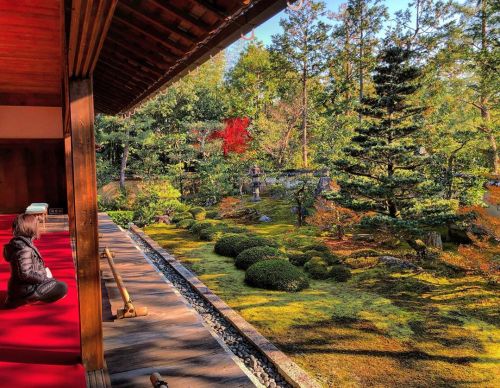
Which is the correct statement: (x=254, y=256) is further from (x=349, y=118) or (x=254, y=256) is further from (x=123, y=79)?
(x=349, y=118)

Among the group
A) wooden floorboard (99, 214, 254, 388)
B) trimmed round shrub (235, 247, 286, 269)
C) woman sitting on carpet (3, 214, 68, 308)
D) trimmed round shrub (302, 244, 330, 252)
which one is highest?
woman sitting on carpet (3, 214, 68, 308)

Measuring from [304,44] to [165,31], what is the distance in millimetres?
21196

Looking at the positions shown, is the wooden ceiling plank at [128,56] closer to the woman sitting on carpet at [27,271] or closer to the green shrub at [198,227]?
the woman sitting on carpet at [27,271]

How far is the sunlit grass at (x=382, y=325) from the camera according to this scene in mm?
4480

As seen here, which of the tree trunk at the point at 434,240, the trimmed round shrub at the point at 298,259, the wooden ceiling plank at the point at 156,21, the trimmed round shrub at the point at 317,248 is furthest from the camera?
the trimmed round shrub at the point at 317,248

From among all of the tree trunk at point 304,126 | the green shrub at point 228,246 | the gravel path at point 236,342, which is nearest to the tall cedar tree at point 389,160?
the green shrub at point 228,246

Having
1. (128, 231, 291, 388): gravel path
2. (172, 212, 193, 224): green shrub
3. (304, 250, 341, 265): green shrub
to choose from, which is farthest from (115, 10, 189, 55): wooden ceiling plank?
(172, 212, 193, 224): green shrub

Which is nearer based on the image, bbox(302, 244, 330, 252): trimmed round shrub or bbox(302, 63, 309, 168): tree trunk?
bbox(302, 244, 330, 252): trimmed round shrub

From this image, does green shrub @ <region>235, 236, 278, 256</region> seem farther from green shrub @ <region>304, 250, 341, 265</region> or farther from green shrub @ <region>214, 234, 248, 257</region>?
green shrub @ <region>304, 250, 341, 265</region>

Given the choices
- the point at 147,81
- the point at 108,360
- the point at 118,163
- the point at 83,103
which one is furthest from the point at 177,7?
the point at 118,163

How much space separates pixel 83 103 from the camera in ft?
8.14

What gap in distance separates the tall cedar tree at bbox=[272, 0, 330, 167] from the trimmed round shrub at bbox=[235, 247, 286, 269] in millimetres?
12474

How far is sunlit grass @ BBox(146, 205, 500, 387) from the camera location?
4.48 meters

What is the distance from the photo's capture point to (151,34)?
2686mm
